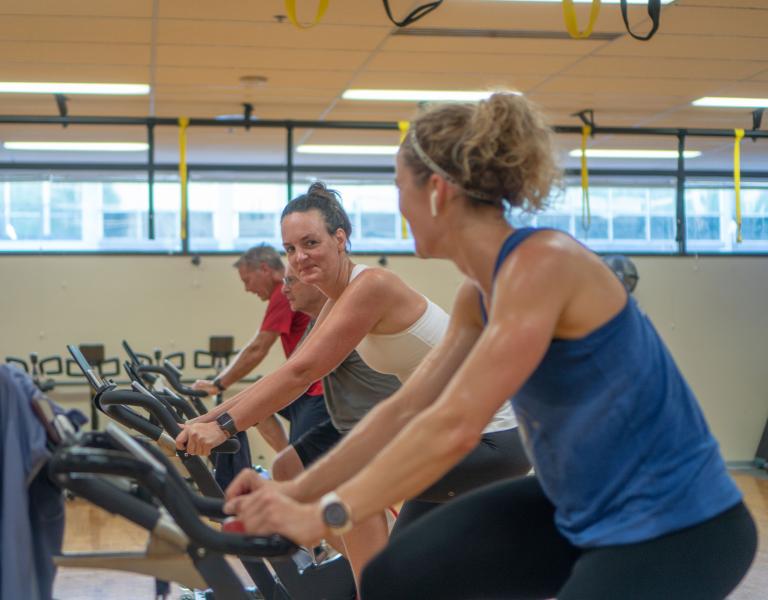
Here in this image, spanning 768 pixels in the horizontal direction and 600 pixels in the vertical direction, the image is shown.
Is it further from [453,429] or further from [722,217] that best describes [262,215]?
[453,429]

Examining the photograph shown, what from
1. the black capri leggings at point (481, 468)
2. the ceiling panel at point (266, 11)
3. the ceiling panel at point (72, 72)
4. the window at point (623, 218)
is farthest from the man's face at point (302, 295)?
the window at point (623, 218)

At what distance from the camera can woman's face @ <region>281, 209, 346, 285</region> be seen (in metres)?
3.19

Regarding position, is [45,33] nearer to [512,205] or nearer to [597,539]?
[512,205]

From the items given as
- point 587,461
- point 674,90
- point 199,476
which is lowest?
point 199,476

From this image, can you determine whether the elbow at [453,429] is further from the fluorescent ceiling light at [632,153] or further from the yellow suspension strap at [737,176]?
the fluorescent ceiling light at [632,153]

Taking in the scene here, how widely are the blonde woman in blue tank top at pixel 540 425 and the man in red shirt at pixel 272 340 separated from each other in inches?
98.9

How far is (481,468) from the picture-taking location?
9.20 ft

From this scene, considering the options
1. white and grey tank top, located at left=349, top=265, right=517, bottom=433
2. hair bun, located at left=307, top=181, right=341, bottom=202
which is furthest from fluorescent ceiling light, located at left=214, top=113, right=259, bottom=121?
white and grey tank top, located at left=349, top=265, right=517, bottom=433

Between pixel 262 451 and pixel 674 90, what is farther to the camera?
pixel 262 451

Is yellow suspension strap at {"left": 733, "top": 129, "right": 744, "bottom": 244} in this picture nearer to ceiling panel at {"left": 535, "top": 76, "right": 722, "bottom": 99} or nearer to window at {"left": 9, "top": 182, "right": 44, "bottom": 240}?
ceiling panel at {"left": 535, "top": 76, "right": 722, "bottom": 99}

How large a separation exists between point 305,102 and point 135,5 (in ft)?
Result: 7.75

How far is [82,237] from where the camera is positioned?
26.1ft

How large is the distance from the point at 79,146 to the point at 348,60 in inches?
126

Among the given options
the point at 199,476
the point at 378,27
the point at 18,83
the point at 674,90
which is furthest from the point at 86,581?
the point at 674,90
